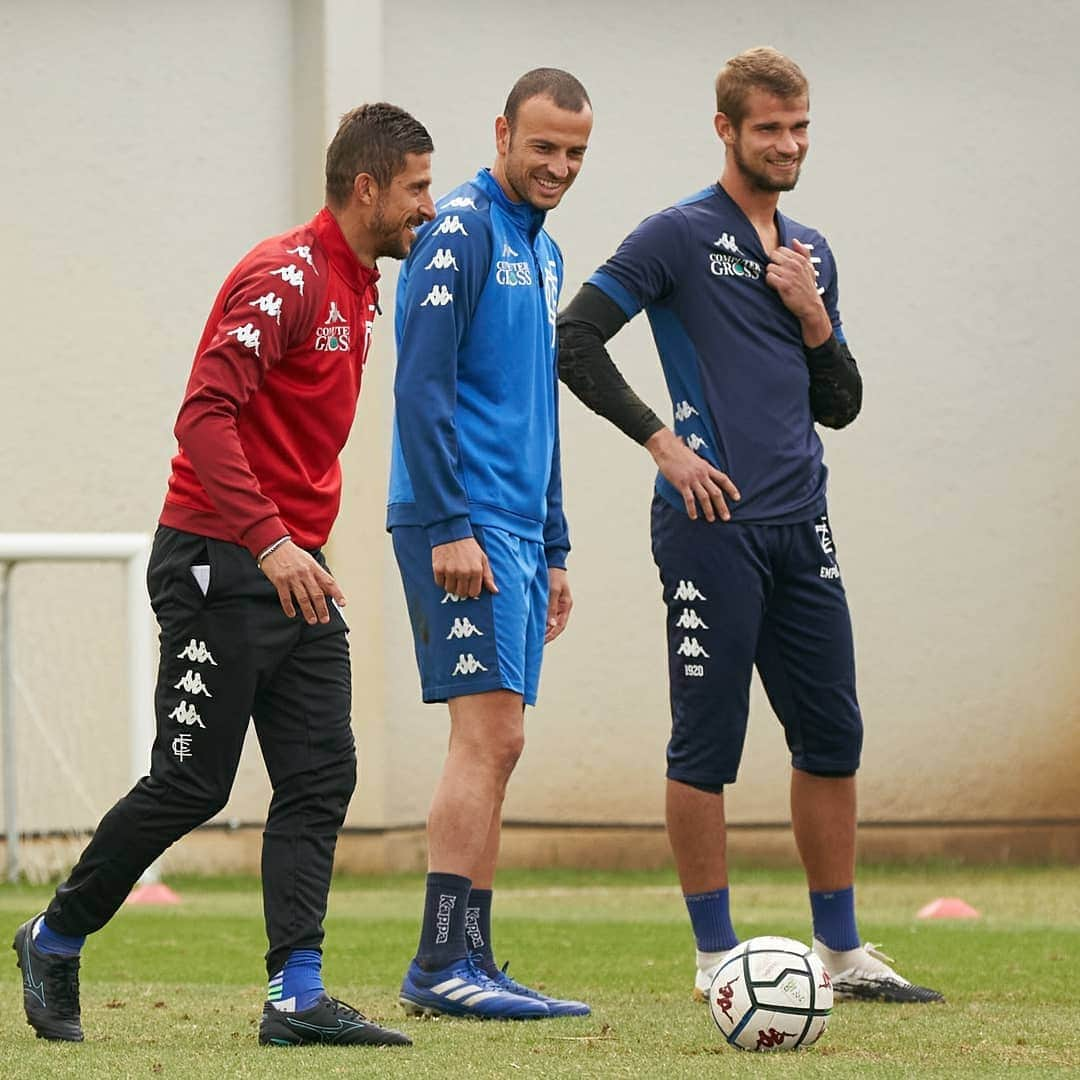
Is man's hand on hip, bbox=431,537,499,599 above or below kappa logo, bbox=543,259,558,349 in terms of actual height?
below

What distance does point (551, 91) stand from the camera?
475cm

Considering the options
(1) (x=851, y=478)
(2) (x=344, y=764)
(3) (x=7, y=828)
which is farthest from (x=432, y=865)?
(1) (x=851, y=478)

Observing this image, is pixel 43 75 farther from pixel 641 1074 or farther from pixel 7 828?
pixel 641 1074

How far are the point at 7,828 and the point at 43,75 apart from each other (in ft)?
11.8

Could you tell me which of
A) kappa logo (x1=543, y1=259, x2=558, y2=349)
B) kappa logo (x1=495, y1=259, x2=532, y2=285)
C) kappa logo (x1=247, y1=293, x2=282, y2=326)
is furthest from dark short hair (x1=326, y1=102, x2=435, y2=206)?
kappa logo (x1=543, y1=259, x2=558, y2=349)

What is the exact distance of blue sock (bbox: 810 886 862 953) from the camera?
5078 mm

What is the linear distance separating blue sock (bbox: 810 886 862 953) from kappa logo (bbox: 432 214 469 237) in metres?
1.84

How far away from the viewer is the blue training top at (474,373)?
4.57 m

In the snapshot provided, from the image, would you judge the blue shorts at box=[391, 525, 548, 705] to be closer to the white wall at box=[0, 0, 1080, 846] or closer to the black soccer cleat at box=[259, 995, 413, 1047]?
the black soccer cleat at box=[259, 995, 413, 1047]

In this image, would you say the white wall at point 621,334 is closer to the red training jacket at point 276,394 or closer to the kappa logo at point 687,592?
the kappa logo at point 687,592

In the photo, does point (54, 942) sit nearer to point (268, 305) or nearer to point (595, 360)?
point (268, 305)

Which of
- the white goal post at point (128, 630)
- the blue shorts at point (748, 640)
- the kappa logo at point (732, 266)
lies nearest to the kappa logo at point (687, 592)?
the blue shorts at point (748, 640)

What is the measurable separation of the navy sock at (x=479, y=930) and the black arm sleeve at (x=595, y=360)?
3.83 ft

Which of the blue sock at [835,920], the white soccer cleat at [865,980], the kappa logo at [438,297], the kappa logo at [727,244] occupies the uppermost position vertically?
the kappa logo at [727,244]
